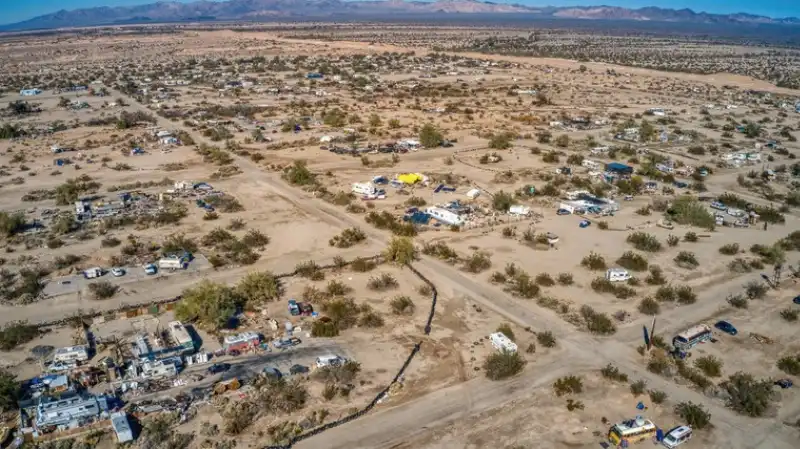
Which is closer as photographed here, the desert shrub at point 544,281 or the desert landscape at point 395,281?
the desert landscape at point 395,281

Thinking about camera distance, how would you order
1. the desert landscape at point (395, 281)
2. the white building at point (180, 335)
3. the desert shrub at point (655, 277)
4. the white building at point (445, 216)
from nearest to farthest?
the desert landscape at point (395, 281) → the white building at point (180, 335) → the desert shrub at point (655, 277) → the white building at point (445, 216)

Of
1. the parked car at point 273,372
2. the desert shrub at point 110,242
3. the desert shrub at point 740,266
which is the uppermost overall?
the desert shrub at point 110,242

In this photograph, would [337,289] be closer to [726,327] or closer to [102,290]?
[102,290]

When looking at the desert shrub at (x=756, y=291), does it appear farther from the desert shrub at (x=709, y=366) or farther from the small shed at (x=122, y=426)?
the small shed at (x=122, y=426)

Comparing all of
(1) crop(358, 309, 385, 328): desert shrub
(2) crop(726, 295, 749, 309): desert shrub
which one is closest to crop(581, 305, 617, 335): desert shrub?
(2) crop(726, 295, 749, 309): desert shrub

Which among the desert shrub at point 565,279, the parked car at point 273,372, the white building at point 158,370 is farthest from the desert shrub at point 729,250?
the white building at point 158,370

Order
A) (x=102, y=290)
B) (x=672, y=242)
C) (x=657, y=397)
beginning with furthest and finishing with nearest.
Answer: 1. (x=672, y=242)
2. (x=102, y=290)
3. (x=657, y=397)

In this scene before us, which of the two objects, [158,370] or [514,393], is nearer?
[514,393]

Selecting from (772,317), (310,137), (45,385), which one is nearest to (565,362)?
(772,317)

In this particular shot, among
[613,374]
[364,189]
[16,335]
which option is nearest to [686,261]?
[613,374]
